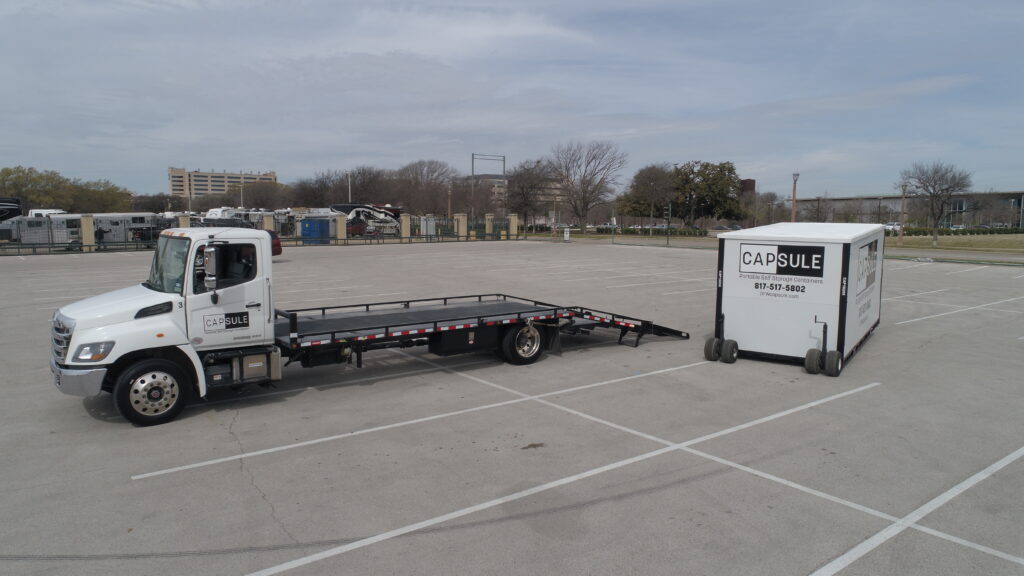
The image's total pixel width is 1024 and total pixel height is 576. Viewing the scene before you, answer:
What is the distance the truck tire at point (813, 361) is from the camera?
10906 millimetres

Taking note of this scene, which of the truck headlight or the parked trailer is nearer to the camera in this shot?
the truck headlight

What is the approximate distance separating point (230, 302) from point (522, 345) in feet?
16.8

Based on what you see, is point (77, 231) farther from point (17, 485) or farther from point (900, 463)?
point (900, 463)

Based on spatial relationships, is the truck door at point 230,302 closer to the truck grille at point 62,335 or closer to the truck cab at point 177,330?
the truck cab at point 177,330

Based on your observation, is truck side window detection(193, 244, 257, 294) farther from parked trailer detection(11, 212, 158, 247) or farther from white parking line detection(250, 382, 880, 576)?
parked trailer detection(11, 212, 158, 247)

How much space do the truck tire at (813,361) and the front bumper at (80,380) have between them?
10.5 metres

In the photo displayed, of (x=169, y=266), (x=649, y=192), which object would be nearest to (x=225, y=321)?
(x=169, y=266)

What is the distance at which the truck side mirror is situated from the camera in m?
8.35

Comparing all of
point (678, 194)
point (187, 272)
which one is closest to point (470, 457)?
point (187, 272)

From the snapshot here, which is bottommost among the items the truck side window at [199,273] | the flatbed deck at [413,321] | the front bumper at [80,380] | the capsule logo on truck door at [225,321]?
the front bumper at [80,380]

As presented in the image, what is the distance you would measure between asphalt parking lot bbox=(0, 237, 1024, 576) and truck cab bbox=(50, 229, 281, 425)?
0.55 m

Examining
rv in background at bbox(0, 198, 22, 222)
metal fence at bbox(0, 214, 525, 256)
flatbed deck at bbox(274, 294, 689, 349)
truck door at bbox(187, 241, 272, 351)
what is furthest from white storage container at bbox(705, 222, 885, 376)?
rv in background at bbox(0, 198, 22, 222)

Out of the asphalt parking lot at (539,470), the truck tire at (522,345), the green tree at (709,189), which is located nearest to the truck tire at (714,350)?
the asphalt parking lot at (539,470)

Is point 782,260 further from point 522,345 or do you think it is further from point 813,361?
point 522,345
